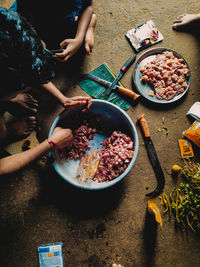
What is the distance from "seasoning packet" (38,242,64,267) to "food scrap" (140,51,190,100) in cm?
144

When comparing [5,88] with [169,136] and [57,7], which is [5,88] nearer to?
[57,7]

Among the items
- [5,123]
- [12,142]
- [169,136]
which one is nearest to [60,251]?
[12,142]

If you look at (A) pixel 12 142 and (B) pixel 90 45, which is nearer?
(A) pixel 12 142

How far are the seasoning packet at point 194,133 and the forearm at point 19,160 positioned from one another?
1.09 meters

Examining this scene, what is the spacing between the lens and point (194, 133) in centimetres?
156

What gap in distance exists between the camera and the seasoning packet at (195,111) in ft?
5.33

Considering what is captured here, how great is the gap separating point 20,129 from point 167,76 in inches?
49.7

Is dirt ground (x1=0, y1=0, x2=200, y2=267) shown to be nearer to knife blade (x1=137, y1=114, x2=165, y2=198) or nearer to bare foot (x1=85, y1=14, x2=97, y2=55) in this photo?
knife blade (x1=137, y1=114, x2=165, y2=198)

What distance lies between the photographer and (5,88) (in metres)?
0.93

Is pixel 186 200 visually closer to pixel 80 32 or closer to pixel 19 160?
pixel 19 160

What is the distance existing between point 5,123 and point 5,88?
0.76 meters

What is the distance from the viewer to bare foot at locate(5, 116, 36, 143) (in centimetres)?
157

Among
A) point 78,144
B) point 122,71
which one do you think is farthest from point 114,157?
point 122,71

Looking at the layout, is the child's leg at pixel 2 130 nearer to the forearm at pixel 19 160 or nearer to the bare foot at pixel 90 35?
the forearm at pixel 19 160
